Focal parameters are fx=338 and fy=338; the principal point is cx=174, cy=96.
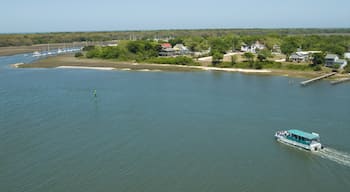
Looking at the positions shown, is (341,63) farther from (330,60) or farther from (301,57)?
(301,57)

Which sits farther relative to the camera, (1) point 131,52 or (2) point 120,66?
(1) point 131,52

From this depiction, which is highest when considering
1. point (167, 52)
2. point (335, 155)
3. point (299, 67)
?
point (167, 52)

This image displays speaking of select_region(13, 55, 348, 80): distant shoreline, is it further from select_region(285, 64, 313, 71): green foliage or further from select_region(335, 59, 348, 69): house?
select_region(335, 59, 348, 69): house

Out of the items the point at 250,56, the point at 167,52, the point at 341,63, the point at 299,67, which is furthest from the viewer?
the point at 167,52

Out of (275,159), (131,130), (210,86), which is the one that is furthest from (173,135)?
(210,86)

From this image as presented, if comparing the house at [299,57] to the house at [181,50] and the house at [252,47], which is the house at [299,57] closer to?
the house at [252,47]

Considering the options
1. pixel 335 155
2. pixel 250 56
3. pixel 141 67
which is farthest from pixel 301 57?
pixel 335 155

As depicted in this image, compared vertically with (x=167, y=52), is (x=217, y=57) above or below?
below
